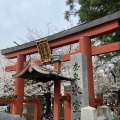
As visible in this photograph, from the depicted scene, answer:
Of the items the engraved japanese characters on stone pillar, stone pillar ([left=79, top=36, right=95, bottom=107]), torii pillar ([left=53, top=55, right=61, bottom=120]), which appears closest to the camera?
the engraved japanese characters on stone pillar

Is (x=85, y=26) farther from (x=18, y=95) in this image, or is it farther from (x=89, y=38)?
(x=18, y=95)

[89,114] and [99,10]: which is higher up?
[99,10]

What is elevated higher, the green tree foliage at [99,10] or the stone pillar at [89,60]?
the green tree foliage at [99,10]

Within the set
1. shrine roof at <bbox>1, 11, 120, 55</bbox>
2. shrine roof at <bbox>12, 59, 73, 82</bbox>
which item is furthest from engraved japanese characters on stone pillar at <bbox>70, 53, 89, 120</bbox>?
shrine roof at <bbox>1, 11, 120, 55</bbox>

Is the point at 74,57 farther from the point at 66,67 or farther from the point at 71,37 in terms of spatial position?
the point at 66,67

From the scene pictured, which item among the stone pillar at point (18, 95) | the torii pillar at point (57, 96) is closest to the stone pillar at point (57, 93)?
the torii pillar at point (57, 96)

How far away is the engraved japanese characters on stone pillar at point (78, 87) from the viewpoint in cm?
635

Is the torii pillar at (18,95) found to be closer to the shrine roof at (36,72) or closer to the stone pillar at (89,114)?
the shrine roof at (36,72)

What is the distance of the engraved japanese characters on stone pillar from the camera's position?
20.8ft

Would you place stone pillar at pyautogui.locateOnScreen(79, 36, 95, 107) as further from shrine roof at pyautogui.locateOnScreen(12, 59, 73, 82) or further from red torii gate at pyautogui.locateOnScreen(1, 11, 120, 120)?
shrine roof at pyautogui.locateOnScreen(12, 59, 73, 82)

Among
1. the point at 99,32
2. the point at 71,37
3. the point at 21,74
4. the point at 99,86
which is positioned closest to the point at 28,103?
the point at 21,74

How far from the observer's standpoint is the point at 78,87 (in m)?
6.50

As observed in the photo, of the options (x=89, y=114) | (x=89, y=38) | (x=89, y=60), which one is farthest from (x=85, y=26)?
(x=89, y=114)

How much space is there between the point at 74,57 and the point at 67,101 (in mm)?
1771
